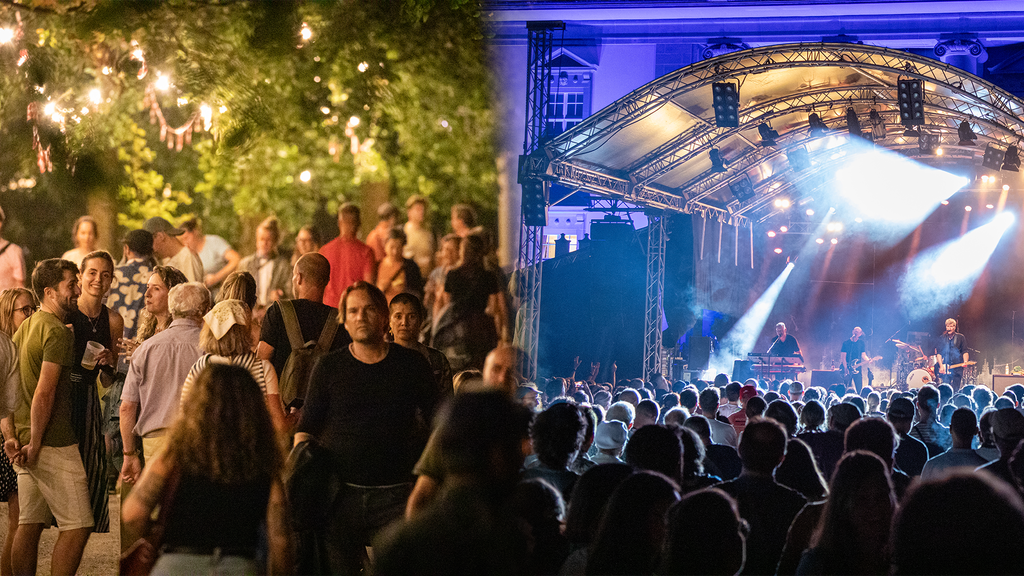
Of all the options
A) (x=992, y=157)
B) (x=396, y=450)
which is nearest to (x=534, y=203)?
(x=992, y=157)

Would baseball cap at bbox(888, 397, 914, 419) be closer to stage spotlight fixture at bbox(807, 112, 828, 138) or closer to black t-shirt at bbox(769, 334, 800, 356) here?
stage spotlight fixture at bbox(807, 112, 828, 138)

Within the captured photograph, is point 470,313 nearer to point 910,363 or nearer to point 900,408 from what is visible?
point 900,408

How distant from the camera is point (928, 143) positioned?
15.1 m

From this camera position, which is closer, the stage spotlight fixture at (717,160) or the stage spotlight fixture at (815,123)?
the stage spotlight fixture at (815,123)

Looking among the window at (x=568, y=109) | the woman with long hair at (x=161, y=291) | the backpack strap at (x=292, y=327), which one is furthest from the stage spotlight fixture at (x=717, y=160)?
the backpack strap at (x=292, y=327)

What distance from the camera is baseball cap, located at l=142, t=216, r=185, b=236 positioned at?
6.60 meters

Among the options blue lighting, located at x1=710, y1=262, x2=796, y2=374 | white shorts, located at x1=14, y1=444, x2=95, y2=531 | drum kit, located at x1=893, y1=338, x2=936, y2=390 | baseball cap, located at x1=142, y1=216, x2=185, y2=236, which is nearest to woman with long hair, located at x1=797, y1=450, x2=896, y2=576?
white shorts, located at x1=14, y1=444, x2=95, y2=531

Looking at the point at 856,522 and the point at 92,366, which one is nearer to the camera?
the point at 856,522

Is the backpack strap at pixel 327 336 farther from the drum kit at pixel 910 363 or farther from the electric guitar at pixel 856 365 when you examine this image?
the drum kit at pixel 910 363

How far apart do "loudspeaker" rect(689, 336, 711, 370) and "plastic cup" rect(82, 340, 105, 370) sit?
13.5 m

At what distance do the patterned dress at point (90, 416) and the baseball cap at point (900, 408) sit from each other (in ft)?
16.1

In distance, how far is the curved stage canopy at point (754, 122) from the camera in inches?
Answer: 460

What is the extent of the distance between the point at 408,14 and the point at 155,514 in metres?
4.08

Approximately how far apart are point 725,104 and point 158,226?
7.86m
